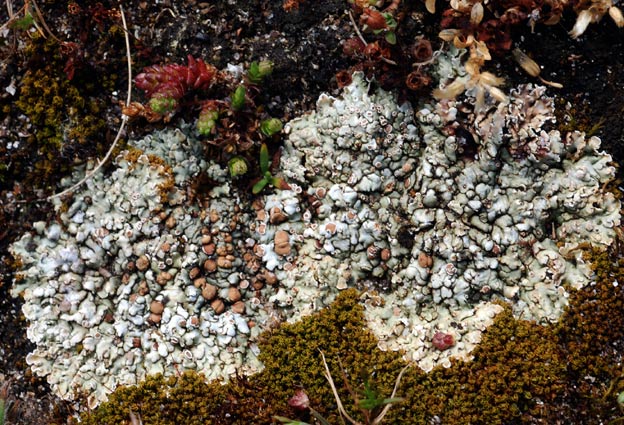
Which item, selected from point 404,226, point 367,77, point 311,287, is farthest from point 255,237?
point 367,77

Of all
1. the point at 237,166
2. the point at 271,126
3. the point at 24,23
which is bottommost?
the point at 237,166

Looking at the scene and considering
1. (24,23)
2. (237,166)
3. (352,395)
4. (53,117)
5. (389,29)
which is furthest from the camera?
(53,117)

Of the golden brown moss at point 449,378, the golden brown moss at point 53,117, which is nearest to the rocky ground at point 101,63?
the golden brown moss at point 53,117

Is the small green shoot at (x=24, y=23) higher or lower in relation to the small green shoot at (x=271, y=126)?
higher

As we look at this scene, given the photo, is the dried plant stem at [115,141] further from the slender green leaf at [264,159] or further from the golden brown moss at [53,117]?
the slender green leaf at [264,159]

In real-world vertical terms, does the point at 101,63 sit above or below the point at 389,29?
above

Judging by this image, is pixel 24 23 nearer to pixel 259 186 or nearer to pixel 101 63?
pixel 101 63

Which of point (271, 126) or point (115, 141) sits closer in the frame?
point (271, 126)

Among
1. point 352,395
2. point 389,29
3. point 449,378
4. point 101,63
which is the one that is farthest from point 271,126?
point 449,378

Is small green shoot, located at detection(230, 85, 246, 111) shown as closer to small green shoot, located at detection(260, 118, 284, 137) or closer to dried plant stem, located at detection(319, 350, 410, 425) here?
small green shoot, located at detection(260, 118, 284, 137)
